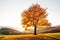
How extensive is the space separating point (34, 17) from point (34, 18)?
0.02 meters

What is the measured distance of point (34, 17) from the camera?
2520mm

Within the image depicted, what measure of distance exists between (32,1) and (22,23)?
44cm

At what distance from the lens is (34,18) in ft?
8.26

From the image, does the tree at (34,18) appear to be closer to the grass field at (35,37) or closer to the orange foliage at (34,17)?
the orange foliage at (34,17)

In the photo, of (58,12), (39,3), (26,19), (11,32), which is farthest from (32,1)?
(11,32)

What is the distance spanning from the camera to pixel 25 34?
2.50 m

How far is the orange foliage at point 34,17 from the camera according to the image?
2.52 m

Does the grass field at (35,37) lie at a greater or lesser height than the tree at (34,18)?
lesser

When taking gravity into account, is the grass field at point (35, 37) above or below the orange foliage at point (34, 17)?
below

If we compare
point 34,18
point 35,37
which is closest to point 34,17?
point 34,18

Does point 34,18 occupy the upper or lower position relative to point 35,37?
upper

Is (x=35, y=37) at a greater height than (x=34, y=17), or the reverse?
(x=34, y=17)

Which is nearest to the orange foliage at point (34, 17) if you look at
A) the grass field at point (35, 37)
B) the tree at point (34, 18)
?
the tree at point (34, 18)

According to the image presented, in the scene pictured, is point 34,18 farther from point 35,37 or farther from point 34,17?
point 35,37
